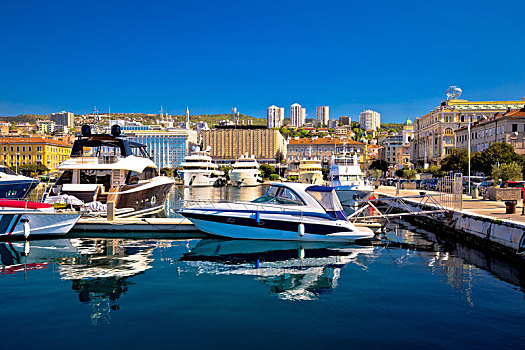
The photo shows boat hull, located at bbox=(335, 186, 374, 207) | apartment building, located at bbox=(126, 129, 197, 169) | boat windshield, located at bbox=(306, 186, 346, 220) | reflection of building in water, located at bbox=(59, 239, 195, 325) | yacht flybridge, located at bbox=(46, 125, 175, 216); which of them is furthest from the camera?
apartment building, located at bbox=(126, 129, 197, 169)

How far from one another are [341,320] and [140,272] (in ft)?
21.2

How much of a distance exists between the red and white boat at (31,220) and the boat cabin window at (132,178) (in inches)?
188

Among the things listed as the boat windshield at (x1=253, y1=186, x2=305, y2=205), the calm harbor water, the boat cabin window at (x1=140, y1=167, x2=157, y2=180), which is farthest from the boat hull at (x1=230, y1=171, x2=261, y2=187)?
the calm harbor water

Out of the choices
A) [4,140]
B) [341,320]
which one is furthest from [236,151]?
[341,320]

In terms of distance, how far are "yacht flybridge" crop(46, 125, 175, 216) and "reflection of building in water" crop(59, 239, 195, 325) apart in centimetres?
357

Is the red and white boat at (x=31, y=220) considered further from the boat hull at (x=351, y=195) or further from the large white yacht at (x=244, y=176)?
the large white yacht at (x=244, y=176)

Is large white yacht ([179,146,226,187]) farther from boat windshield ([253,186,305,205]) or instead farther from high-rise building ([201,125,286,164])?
boat windshield ([253,186,305,205])

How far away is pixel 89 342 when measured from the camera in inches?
272

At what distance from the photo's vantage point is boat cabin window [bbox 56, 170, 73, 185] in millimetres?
20656

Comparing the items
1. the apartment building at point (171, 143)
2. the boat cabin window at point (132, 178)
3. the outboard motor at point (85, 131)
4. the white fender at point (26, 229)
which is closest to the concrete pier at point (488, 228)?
the boat cabin window at point (132, 178)

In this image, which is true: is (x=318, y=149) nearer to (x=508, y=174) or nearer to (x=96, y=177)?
(x=508, y=174)

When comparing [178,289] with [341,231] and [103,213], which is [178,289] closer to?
[341,231]

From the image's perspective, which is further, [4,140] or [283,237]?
[4,140]

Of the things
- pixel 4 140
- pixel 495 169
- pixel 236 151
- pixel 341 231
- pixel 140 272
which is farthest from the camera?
pixel 236 151
